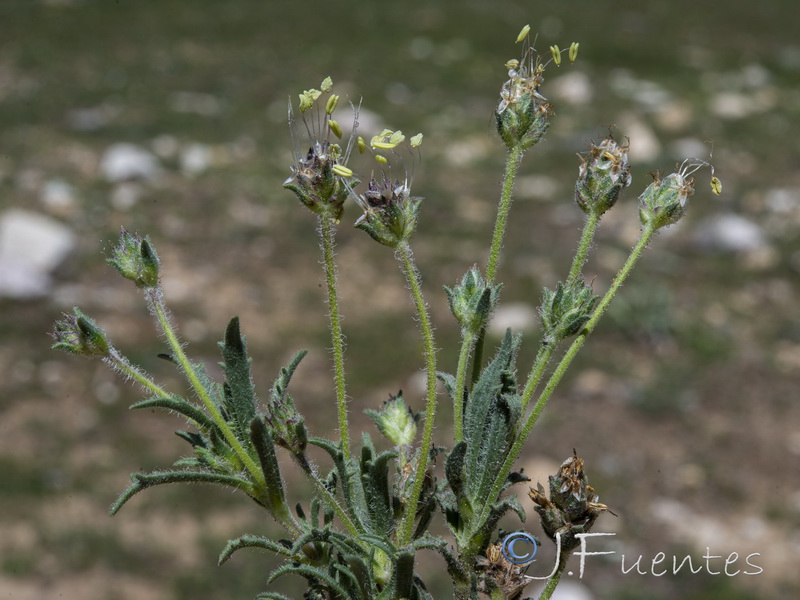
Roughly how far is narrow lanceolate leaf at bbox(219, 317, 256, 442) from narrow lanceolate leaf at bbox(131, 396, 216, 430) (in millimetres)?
50

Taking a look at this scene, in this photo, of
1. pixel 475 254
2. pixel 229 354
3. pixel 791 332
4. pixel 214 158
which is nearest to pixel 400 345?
pixel 475 254

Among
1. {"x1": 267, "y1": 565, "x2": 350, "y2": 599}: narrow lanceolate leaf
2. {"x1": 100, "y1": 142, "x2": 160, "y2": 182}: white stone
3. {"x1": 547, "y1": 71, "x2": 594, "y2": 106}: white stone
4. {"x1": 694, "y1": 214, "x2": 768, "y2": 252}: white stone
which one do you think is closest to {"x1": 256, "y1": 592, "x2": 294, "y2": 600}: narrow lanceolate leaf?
{"x1": 267, "y1": 565, "x2": 350, "y2": 599}: narrow lanceolate leaf

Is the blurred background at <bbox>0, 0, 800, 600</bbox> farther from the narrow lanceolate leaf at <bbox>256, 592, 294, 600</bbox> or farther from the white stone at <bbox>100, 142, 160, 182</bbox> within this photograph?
the narrow lanceolate leaf at <bbox>256, 592, 294, 600</bbox>

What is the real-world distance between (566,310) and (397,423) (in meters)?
0.37

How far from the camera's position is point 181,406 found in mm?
1439

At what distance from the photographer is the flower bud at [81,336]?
1618mm

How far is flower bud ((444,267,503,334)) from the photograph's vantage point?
5.21 ft

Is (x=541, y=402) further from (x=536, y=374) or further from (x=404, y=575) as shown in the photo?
(x=404, y=575)

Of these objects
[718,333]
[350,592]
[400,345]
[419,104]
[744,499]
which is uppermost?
[419,104]

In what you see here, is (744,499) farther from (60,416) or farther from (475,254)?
(60,416)

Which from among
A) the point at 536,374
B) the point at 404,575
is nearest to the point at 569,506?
the point at 536,374

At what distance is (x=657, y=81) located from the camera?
1972 cm

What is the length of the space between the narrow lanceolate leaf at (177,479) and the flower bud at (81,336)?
0.94 ft

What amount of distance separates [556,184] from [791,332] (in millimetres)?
4714
